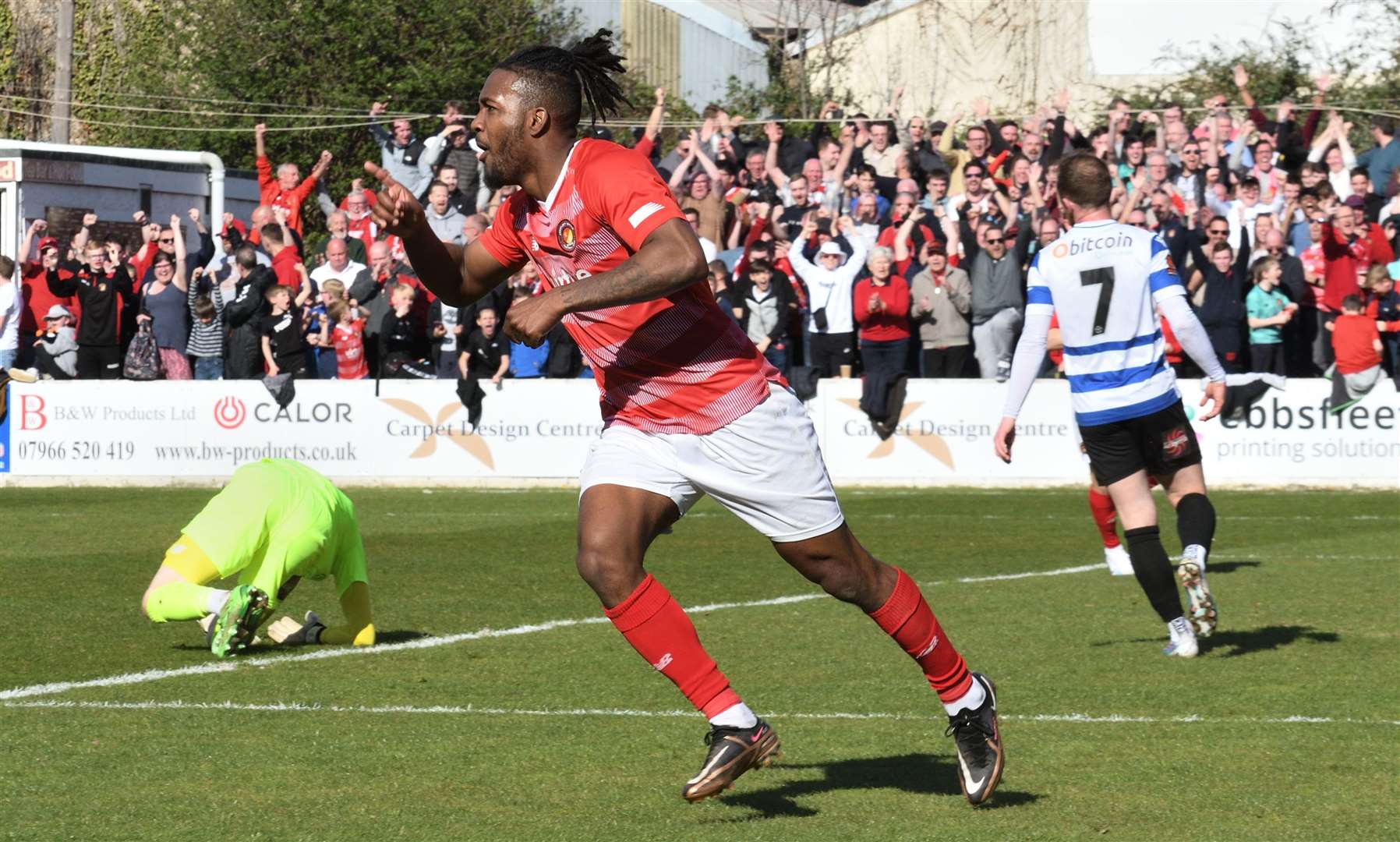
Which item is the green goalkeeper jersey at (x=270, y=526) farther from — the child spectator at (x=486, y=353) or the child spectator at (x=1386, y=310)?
the child spectator at (x=1386, y=310)

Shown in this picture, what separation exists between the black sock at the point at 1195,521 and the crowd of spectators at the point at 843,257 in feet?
34.1

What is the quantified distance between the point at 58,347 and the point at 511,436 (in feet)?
18.6

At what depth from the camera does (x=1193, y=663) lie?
873 centimetres

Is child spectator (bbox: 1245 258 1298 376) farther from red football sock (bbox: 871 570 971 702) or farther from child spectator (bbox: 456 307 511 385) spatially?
red football sock (bbox: 871 570 971 702)

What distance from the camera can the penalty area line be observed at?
26.4 feet

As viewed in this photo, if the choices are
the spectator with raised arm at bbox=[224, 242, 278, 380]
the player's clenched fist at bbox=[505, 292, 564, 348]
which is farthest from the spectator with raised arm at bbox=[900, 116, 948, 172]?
the player's clenched fist at bbox=[505, 292, 564, 348]

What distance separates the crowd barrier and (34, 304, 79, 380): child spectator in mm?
946

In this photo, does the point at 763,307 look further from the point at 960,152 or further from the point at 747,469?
the point at 747,469

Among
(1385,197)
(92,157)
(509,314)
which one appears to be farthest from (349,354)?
(509,314)

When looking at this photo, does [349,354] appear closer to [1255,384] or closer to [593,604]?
[1255,384]

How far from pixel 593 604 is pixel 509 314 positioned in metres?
6.26

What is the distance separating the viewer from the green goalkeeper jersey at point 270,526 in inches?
351

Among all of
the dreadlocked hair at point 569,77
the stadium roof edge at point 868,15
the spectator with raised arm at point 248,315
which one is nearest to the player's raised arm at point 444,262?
the dreadlocked hair at point 569,77

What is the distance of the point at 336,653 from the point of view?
9.15 meters
